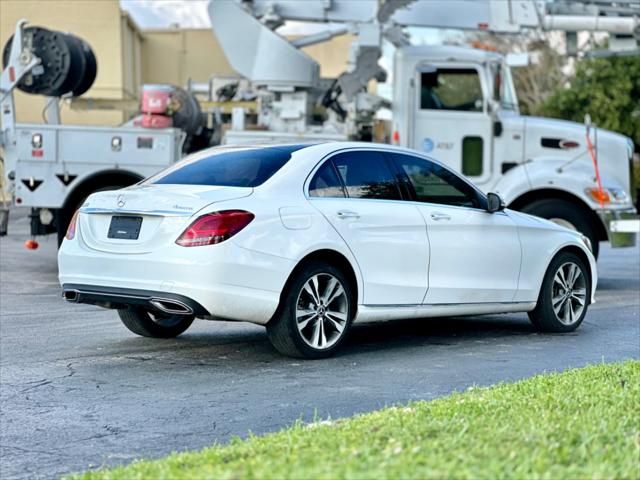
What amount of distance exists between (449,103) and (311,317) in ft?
24.8

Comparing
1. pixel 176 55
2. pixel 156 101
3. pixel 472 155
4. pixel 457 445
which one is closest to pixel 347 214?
pixel 457 445

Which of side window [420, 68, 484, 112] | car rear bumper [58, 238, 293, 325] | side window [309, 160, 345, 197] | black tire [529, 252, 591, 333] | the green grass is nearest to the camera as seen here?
the green grass

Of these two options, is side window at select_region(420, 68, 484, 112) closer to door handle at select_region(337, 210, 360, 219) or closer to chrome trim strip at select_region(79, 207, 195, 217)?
door handle at select_region(337, 210, 360, 219)

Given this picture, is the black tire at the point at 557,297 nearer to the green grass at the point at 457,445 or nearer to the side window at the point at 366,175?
the side window at the point at 366,175

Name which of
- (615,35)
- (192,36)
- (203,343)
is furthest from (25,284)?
(192,36)

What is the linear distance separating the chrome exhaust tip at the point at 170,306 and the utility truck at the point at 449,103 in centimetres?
733

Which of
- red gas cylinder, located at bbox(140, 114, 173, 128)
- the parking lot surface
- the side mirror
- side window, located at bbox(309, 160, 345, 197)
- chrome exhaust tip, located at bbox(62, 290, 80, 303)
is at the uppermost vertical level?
red gas cylinder, located at bbox(140, 114, 173, 128)

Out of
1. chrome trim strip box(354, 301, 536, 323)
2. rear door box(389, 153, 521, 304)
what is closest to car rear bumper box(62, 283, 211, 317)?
chrome trim strip box(354, 301, 536, 323)

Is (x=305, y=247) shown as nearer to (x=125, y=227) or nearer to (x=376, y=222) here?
(x=376, y=222)

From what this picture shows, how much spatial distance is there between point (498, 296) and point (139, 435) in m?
4.47

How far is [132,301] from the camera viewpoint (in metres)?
8.46

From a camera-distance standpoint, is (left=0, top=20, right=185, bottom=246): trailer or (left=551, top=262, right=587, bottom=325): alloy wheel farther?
(left=0, top=20, right=185, bottom=246): trailer

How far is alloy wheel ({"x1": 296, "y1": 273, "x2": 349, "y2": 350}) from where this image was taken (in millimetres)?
8711

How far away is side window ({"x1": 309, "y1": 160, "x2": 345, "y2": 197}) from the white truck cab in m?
6.12
